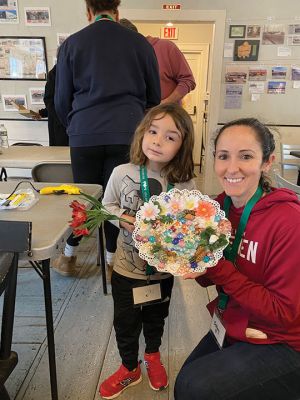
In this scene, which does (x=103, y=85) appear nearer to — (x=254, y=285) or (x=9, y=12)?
(x=254, y=285)

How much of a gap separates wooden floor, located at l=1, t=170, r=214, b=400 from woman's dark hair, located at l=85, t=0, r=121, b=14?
1615mm

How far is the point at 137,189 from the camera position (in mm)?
1218

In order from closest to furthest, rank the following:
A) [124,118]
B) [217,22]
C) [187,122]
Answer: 1. [187,122]
2. [124,118]
3. [217,22]

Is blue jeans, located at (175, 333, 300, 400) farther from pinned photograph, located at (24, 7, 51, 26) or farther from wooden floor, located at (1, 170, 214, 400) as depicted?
pinned photograph, located at (24, 7, 51, 26)

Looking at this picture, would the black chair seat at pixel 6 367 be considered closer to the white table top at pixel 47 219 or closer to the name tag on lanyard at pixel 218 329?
the white table top at pixel 47 219

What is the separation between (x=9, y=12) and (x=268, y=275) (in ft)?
14.3

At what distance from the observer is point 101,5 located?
157 centimetres

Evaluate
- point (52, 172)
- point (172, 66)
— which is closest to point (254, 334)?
point (52, 172)

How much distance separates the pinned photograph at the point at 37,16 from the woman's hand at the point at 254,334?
4.13 m

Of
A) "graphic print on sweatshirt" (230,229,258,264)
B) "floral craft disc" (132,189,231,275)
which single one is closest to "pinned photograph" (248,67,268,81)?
"graphic print on sweatshirt" (230,229,258,264)

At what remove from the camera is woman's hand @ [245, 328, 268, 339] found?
92 centimetres

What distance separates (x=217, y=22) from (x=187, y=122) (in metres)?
3.12

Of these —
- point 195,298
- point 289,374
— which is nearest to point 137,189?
point 289,374

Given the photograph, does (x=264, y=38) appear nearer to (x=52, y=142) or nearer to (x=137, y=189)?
(x=52, y=142)
